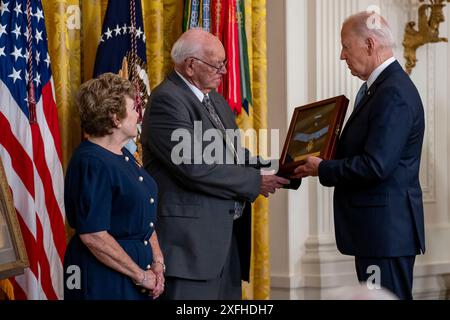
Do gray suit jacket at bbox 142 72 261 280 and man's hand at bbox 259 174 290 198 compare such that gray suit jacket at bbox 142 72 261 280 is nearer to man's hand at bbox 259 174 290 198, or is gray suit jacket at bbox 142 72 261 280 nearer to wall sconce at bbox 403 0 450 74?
man's hand at bbox 259 174 290 198

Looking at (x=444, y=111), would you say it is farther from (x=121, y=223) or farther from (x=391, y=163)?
(x=121, y=223)

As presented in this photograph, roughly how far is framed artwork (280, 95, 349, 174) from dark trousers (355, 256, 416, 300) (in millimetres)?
567

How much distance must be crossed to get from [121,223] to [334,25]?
10.1ft

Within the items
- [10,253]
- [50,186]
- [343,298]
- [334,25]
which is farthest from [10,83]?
[343,298]

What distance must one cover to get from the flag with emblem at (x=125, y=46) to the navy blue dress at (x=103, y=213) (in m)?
1.41

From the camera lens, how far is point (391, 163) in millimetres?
3711

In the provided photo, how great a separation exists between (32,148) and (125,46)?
0.86m

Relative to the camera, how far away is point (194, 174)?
12.4 feet

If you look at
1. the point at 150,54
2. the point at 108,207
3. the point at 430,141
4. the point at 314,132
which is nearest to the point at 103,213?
the point at 108,207

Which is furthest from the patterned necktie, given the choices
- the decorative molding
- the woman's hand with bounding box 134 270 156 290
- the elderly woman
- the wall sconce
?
the decorative molding

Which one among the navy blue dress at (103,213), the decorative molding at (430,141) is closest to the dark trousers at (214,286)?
the navy blue dress at (103,213)

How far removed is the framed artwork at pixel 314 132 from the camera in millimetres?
4035

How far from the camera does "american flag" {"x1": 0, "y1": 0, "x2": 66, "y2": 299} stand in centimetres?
411

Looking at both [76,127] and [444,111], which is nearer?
[76,127]
